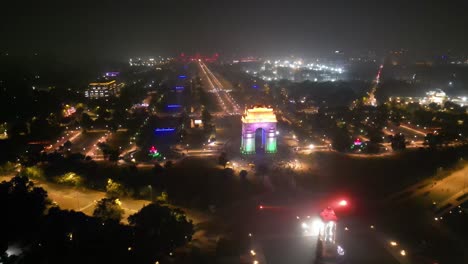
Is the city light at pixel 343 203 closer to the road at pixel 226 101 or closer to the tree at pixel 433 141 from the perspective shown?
the tree at pixel 433 141

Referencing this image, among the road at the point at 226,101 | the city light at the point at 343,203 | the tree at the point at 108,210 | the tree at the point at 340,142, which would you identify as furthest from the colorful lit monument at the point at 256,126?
the road at the point at 226,101

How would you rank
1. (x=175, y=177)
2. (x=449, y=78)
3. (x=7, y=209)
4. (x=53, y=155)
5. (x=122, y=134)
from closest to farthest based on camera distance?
(x=7, y=209) < (x=175, y=177) < (x=53, y=155) < (x=122, y=134) < (x=449, y=78)

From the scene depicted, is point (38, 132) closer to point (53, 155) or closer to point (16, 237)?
point (53, 155)

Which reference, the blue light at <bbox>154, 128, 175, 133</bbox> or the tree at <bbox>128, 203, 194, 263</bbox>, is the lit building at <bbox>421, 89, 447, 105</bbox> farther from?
the tree at <bbox>128, 203, 194, 263</bbox>

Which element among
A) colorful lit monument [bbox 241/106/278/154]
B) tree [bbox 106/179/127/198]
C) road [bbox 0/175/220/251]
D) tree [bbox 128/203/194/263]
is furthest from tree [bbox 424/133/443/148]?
tree [bbox 106/179/127/198]

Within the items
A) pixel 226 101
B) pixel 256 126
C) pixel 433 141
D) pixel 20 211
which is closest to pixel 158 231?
pixel 20 211

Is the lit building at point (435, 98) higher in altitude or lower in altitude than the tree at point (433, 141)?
higher

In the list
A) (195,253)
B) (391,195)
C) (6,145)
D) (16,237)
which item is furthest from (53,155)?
(391,195)

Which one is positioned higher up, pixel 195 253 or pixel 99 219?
pixel 99 219

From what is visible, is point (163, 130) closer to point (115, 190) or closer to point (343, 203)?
point (115, 190)
